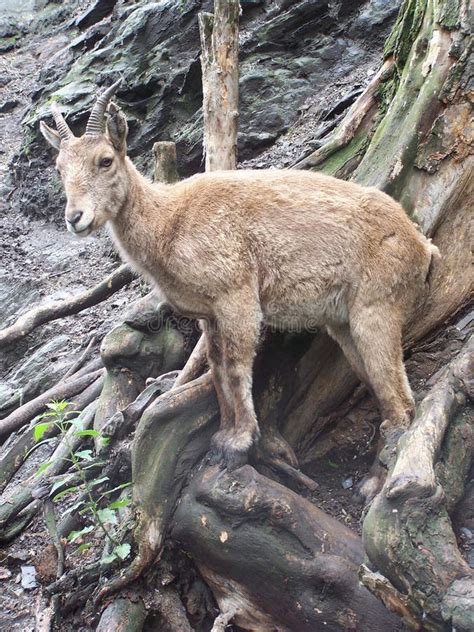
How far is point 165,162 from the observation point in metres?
8.85

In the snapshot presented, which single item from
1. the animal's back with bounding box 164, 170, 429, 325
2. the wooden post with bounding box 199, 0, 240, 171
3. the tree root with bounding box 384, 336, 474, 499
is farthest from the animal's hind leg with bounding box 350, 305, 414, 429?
the wooden post with bounding box 199, 0, 240, 171

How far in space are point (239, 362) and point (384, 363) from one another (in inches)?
50.3

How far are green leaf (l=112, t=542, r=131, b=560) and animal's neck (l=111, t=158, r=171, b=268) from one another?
2.47 meters

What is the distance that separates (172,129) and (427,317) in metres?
9.55

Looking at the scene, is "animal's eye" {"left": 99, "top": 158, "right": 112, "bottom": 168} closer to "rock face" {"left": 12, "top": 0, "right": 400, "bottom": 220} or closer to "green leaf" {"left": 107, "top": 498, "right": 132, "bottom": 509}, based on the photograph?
"green leaf" {"left": 107, "top": 498, "right": 132, "bottom": 509}

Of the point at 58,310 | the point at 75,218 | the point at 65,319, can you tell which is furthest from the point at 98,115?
the point at 65,319

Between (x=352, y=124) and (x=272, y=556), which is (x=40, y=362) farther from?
(x=272, y=556)

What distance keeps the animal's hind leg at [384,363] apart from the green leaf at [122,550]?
2.07 m

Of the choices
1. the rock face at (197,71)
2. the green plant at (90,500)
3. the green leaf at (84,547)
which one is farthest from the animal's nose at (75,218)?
the rock face at (197,71)

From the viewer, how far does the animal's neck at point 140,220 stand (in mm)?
6000

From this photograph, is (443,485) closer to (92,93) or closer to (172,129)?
(172,129)

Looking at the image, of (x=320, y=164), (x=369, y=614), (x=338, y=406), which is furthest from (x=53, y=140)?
(x=369, y=614)

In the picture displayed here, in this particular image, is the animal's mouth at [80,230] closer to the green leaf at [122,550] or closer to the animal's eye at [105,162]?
the animal's eye at [105,162]

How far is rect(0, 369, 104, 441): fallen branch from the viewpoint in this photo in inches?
332
